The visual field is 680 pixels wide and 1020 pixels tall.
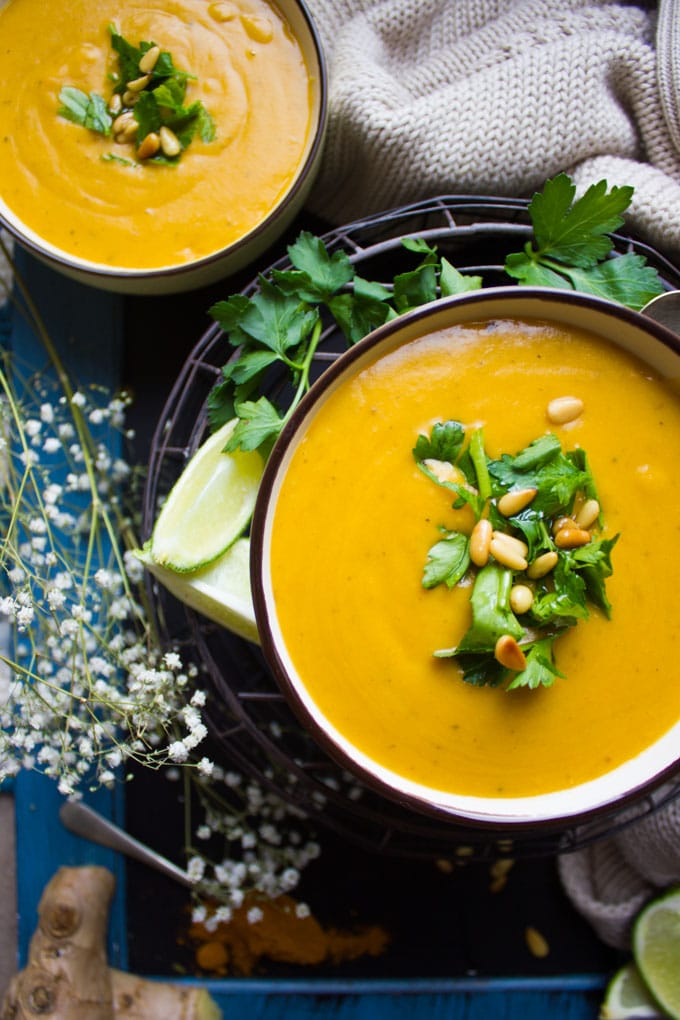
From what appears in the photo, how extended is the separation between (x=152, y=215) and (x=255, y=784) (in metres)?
1.16

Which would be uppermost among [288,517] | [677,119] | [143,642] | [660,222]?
[677,119]

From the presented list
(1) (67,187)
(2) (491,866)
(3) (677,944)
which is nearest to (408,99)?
(1) (67,187)

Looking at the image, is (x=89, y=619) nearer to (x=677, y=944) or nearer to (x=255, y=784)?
(x=255, y=784)

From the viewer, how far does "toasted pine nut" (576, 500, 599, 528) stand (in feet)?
4.25

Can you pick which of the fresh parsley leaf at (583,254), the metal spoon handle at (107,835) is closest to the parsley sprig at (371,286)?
the fresh parsley leaf at (583,254)

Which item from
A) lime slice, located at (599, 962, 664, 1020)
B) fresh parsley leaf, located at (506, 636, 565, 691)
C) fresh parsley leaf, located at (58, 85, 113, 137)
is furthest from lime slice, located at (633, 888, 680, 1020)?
fresh parsley leaf, located at (58, 85, 113, 137)

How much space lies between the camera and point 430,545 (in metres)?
1.31

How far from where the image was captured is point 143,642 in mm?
1859

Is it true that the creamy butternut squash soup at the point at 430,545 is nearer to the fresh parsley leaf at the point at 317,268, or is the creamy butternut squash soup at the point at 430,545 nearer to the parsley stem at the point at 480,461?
the parsley stem at the point at 480,461

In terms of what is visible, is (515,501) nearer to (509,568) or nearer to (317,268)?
(509,568)

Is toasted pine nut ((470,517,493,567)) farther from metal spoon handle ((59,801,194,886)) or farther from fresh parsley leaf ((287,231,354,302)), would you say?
metal spoon handle ((59,801,194,886))

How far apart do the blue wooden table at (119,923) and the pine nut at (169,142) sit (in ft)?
1.24

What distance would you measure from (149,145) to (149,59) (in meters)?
0.16

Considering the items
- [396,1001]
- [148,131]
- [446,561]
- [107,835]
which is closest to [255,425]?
[446,561]
